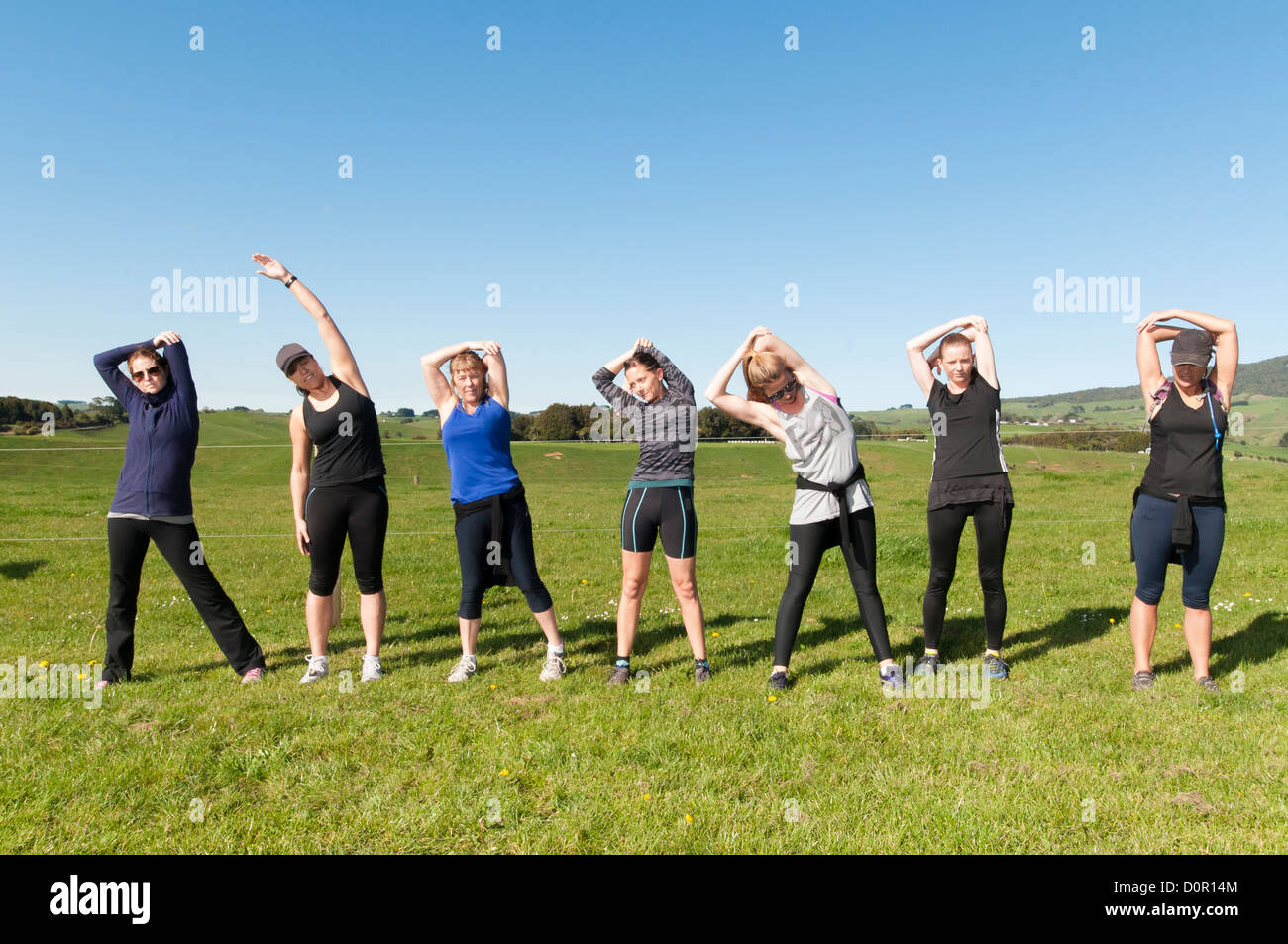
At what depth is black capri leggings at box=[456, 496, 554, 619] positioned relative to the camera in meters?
5.73

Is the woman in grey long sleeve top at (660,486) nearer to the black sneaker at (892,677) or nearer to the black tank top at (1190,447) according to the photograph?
the black sneaker at (892,677)

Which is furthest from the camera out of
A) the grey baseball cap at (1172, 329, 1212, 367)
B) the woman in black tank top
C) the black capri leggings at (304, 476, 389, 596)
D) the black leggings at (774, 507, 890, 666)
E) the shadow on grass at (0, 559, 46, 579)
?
the shadow on grass at (0, 559, 46, 579)

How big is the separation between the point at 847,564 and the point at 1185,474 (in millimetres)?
2324

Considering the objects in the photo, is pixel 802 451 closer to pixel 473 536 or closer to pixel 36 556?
pixel 473 536

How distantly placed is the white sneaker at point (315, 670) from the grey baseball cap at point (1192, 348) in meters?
6.36

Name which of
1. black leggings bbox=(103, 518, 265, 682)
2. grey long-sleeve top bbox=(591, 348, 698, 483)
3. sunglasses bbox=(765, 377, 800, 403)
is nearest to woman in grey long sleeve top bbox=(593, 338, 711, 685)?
grey long-sleeve top bbox=(591, 348, 698, 483)

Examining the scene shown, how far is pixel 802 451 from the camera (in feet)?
17.7

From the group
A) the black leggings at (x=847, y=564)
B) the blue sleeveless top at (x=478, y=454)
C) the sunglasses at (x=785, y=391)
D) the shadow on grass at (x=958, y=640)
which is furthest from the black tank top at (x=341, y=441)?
the shadow on grass at (x=958, y=640)

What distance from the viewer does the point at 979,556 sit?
5.46 metres

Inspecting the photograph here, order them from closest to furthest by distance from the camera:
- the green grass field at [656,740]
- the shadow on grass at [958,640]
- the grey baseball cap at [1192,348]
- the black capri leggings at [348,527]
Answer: the green grass field at [656,740], the grey baseball cap at [1192,348], the black capri leggings at [348,527], the shadow on grass at [958,640]

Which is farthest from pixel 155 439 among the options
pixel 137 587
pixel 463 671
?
pixel 463 671

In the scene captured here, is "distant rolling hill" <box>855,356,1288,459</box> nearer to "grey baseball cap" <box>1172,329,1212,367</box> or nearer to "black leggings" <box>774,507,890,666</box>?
"grey baseball cap" <box>1172,329,1212,367</box>

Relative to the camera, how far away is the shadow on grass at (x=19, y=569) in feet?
31.7

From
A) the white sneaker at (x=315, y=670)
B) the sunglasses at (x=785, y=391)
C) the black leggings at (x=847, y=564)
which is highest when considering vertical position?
the sunglasses at (x=785, y=391)
